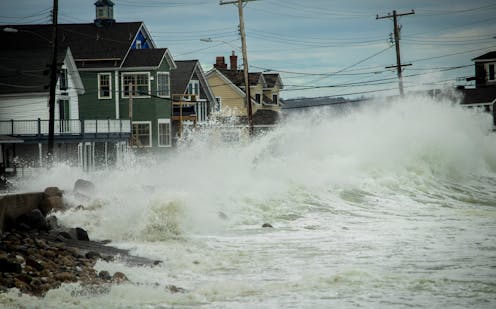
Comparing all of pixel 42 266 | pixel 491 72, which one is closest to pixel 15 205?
pixel 42 266

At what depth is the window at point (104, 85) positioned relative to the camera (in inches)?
1903

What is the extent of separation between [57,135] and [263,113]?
27988 mm

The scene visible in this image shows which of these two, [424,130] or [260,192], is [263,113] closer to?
[424,130]

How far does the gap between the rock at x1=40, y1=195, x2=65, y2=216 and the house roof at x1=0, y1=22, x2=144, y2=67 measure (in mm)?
26887

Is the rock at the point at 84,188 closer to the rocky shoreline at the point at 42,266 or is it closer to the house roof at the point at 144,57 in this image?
the rocky shoreline at the point at 42,266

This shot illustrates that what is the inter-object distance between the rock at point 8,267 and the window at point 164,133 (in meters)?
36.0

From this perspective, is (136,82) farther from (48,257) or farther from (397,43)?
(48,257)

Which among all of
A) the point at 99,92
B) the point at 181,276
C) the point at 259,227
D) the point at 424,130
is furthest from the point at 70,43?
the point at 181,276

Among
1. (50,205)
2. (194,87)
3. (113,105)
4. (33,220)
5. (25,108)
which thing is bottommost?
(33,220)

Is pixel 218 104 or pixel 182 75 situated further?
pixel 218 104

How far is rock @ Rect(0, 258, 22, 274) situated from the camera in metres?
12.9

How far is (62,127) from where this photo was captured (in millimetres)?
41750

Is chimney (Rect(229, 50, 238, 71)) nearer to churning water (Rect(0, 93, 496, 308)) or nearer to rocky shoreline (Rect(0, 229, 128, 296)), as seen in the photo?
churning water (Rect(0, 93, 496, 308))

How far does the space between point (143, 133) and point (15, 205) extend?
29.9 m
